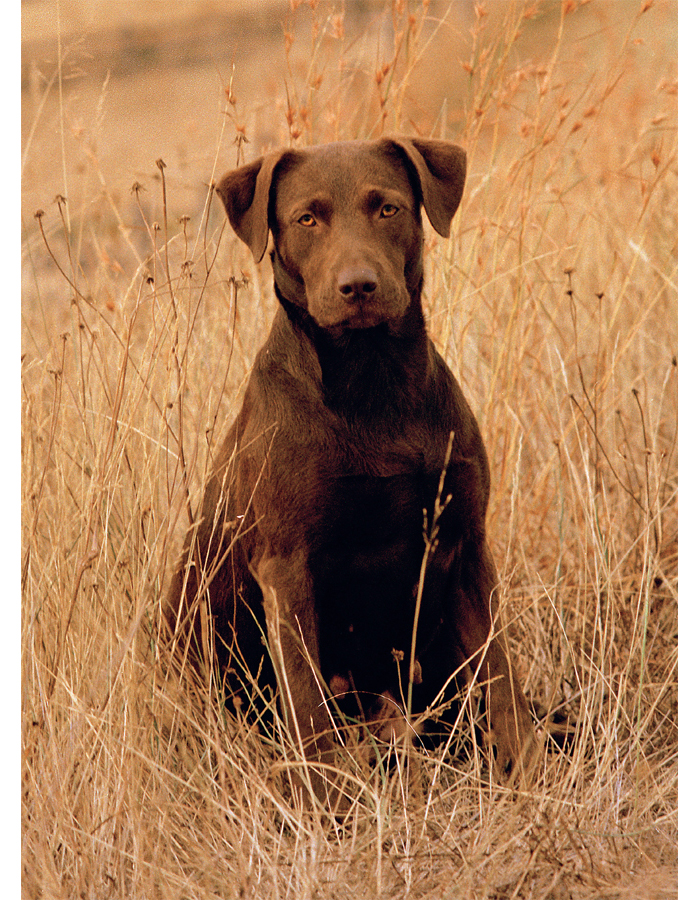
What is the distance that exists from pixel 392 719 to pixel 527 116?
6.49ft

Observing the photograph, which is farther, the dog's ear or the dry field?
the dog's ear

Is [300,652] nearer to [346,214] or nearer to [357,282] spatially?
[357,282]

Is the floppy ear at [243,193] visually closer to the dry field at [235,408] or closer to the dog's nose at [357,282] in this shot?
the dry field at [235,408]

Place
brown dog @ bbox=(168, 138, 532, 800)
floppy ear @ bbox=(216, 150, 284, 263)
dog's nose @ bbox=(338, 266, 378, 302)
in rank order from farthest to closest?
floppy ear @ bbox=(216, 150, 284, 263), brown dog @ bbox=(168, 138, 532, 800), dog's nose @ bbox=(338, 266, 378, 302)

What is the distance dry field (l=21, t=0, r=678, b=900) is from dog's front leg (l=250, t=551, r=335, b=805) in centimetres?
8

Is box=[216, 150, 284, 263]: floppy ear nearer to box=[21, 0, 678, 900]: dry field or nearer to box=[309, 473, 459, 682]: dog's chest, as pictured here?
box=[21, 0, 678, 900]: dry field

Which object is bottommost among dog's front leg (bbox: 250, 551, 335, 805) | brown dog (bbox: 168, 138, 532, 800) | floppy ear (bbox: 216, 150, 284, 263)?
dog's front leg (bbox: 250, 551, 335, 805)

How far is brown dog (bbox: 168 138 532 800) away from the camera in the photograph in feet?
7.80

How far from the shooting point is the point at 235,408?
321cm

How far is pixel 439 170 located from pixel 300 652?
49.2 inches

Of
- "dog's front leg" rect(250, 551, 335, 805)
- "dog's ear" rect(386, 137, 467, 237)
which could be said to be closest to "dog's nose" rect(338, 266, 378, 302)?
"dog's ear" rect(386, 137, 467, 237)

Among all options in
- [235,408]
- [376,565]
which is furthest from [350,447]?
[235,408]

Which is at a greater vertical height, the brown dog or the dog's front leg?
the brown dog

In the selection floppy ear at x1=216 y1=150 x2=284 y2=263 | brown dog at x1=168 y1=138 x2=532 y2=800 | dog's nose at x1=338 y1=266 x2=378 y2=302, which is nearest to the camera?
dog's nose at x1=338 y1=266 x2=378 y2=302
